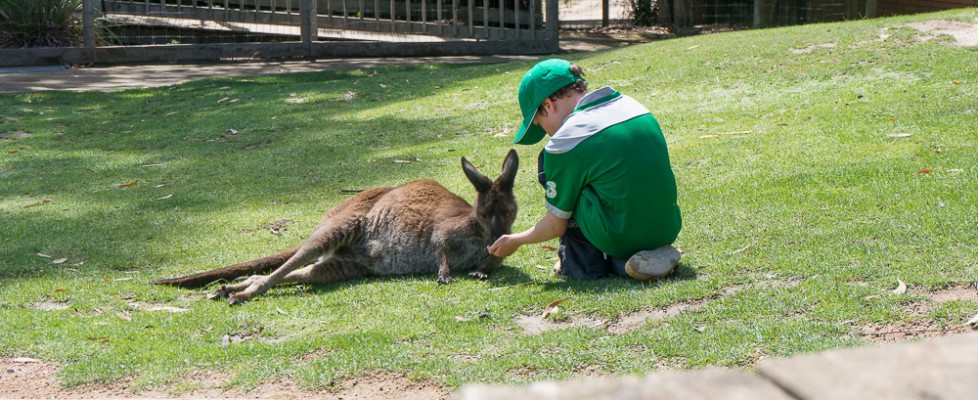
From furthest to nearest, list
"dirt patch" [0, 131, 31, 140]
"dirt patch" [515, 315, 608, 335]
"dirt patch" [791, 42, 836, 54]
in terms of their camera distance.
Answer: "dirt patch" [791, 42, 836, 54] < "dirt patch" [0, 131, 31, 140] < "dirt patch" [515, 315, 608, 335]

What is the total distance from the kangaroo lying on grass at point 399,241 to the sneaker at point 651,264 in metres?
0.90

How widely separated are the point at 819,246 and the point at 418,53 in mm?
12928

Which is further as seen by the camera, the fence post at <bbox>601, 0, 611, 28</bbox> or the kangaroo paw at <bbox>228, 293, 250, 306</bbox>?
the fence post at <bbox>601, 0, 611, 28</bbox>

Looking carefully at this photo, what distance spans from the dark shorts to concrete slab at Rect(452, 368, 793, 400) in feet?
14.6

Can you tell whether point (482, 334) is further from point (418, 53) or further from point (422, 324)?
point (418, 53)

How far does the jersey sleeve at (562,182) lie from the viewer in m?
5.34

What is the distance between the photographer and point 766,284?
17.1ft

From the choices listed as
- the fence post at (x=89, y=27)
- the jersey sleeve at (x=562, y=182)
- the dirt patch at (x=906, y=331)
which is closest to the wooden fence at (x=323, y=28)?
the fence post at (x=89, y=27)

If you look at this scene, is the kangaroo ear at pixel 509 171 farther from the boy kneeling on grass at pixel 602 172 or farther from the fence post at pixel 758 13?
the fence post at pixel 758 13

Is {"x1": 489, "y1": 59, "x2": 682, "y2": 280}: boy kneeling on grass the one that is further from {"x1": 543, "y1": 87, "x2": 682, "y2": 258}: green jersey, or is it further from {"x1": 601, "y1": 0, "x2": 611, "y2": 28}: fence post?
{"x1": 601, "y1": 0, "x2": 611, "y2": 28}: fence post

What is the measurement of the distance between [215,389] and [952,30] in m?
10.6

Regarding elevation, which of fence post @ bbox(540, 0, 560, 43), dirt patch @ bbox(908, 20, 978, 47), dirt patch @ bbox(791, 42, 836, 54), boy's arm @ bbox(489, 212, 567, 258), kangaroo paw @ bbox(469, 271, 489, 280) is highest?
fence post @ bbox(540, 0, 560, 43)

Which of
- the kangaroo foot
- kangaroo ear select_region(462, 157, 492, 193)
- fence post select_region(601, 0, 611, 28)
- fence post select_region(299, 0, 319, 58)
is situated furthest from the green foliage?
kangaroo ear select_region(462, 157, 492, 193)

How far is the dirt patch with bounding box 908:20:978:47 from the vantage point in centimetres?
1159
